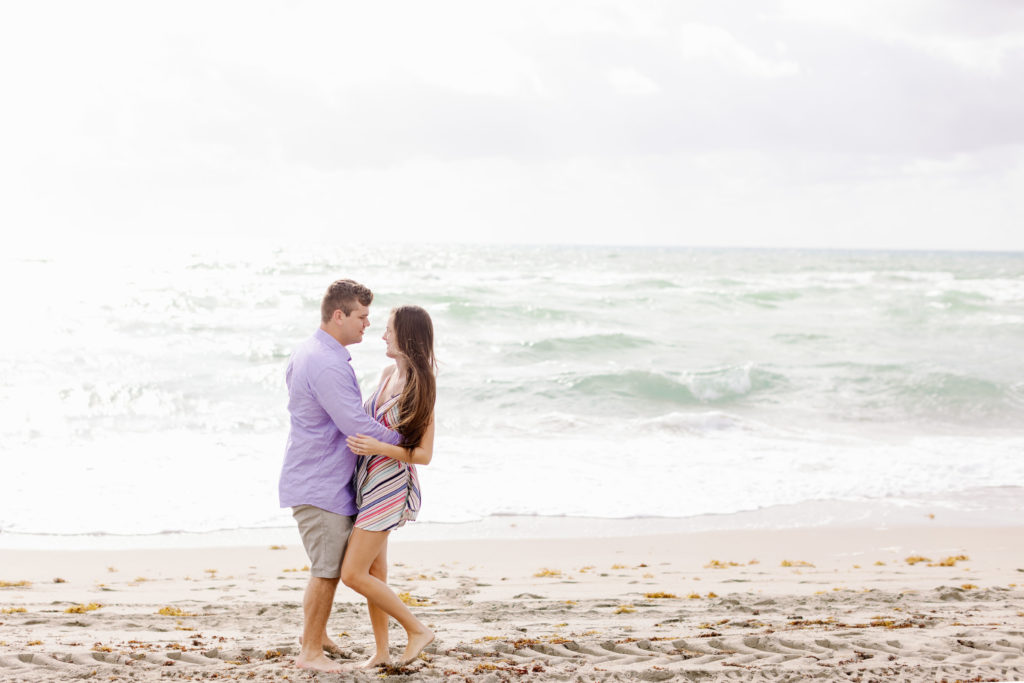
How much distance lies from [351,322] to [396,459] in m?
0.64

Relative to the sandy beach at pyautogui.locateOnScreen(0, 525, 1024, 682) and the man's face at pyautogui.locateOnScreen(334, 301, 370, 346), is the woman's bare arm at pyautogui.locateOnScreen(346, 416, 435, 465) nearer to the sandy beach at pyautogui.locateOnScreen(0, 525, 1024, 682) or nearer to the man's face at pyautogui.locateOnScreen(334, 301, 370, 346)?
the man's face at pyautogui.locateOnScreen(334, 301, 370, 346)

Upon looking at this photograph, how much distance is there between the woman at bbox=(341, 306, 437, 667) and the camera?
12.5 feet

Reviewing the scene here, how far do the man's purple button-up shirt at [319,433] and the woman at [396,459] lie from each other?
79 millimetres

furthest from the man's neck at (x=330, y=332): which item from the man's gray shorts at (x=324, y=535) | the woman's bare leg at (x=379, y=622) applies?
the woman's bare leg at (x=379, y=622)

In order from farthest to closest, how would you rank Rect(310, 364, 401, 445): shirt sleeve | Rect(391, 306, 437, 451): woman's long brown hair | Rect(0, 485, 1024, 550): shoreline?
Rect(0, 485, 1024, 550): shoreline, Rect(391, 306, 437, 451): woman's long brown hair, Rect(310, 364, 401, 445): shirt sleeve

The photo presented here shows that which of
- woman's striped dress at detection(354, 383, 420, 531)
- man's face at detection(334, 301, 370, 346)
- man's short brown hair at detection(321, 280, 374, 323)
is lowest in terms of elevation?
woman's striped dress at detection(354, 383, 420, 531)

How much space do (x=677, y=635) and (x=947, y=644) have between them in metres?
1.38

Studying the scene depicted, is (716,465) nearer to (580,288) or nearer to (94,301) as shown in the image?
(94,301)

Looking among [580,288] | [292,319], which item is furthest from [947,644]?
[580,288]

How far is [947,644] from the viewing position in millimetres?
4504

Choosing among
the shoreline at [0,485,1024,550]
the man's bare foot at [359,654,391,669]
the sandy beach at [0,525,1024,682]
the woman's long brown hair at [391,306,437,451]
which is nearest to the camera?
the woman's long brown hair at [391,306,437,451]

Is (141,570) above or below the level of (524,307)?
below

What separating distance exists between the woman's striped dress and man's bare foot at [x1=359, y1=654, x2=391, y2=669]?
2.21 ft

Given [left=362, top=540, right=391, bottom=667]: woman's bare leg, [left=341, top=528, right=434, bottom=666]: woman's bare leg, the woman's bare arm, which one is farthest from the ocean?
the woman's bare arm
